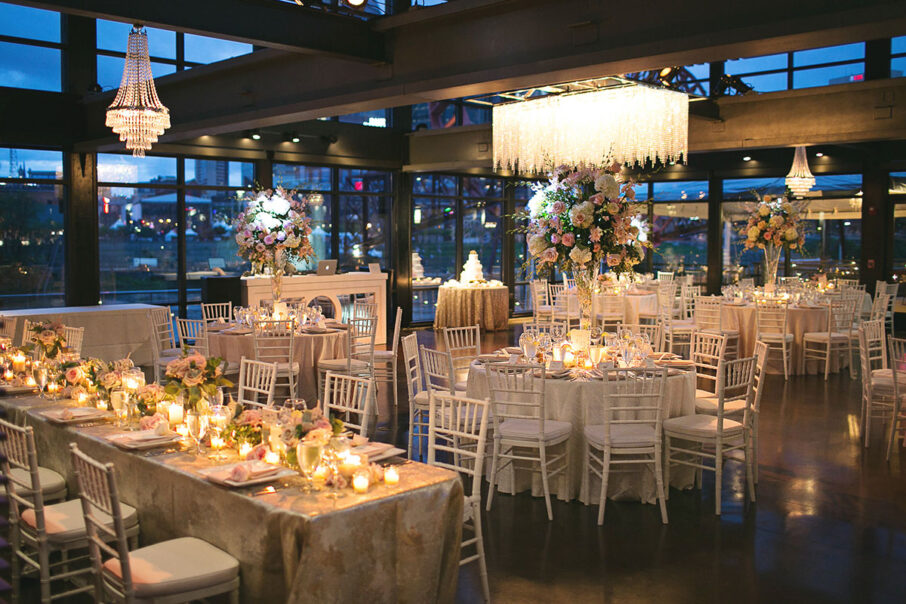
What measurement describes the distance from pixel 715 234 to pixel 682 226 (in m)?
0.91

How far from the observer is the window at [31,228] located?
11.6 m

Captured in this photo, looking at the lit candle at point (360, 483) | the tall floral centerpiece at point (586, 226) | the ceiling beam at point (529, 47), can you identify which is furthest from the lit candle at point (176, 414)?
the ceiling beam at point (529, 47)

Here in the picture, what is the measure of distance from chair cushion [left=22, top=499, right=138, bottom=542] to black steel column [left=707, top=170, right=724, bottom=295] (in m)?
14.9

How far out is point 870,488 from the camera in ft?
20.1

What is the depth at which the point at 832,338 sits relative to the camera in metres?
11.0

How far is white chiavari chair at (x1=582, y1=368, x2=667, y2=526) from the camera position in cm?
539

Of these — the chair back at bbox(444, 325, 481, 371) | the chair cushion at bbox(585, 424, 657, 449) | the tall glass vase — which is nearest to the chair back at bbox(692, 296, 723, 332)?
the tall glass vase

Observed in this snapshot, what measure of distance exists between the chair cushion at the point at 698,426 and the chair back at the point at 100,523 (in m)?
3.63

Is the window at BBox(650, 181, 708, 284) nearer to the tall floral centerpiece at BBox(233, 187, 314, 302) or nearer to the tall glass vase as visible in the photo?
the tall glass vase

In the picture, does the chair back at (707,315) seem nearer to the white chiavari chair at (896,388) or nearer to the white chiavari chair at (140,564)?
the white chiavari chair at (896,388)

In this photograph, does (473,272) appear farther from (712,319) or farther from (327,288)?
(712,319)

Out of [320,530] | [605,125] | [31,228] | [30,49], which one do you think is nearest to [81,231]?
[31,228]

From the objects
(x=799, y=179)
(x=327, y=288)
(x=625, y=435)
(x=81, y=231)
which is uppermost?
(x=799, y=179)

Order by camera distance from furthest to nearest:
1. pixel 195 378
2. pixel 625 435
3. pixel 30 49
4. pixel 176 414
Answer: pixel 30 49, pixel 625 435, pixel 176 414, pixel 195 378
